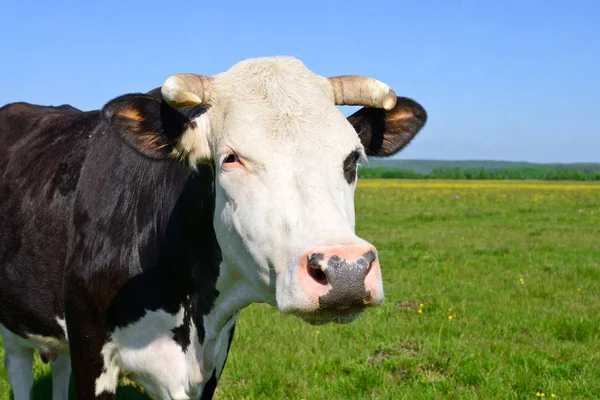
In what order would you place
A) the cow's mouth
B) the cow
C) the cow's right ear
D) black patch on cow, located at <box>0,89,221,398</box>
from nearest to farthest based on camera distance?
the cow's mouth
the cow
the cow's right ear
black patch on cow, located at <box>0,89,221,398</box>

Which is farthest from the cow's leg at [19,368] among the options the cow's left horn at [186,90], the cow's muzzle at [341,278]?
the cow's muzzle at [341,278]

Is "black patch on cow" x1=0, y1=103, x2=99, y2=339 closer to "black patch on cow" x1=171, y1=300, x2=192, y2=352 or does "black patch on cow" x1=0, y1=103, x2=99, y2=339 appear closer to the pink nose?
"black patch on cow" x1=171, y1=300, x2=192, y2=352

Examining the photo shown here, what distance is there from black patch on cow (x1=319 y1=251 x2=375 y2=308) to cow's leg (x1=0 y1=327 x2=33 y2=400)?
3.60 m

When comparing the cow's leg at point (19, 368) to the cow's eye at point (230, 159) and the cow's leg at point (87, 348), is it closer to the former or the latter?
the cow's leg at point (87, 348)

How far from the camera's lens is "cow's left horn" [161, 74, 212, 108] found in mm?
3219

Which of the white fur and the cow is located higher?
the cow

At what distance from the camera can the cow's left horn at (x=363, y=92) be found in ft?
11.7

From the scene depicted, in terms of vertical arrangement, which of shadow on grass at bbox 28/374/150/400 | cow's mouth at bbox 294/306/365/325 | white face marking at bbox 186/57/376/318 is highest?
white face marking at bbox 186/57/376/318

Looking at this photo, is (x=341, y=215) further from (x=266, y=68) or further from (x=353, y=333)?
(x=353, y=333)

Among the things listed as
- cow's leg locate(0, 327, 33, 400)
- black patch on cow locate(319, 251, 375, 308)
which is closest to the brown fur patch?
black patch on cow locate(319, 251, 375, 308)

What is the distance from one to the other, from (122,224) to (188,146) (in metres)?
0.77

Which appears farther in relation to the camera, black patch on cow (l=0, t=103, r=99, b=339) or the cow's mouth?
black patch on cow (l=0, t=103, r=99, b=339)

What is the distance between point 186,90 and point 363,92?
0.93m

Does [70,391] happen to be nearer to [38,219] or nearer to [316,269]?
[38,219]
